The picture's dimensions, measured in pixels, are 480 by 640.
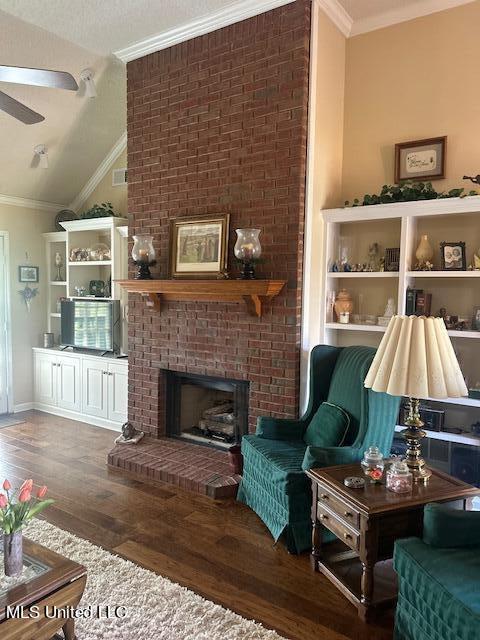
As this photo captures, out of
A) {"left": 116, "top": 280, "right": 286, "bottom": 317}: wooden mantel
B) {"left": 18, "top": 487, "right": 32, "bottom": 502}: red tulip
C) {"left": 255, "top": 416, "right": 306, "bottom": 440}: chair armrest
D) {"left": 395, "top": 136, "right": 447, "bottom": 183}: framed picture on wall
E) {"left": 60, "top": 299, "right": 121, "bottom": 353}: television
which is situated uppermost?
{"left": 395, "top": 136, "right": 447, "bottom": 183}: framed picture on wall

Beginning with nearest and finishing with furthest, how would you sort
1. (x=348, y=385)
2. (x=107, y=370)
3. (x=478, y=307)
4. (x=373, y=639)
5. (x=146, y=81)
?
1. (x=373, y=639)
2. (x=348, y=385)
3. (x=478, y=307)
4. (x=146, y=81)
5. (x=107, y=370)

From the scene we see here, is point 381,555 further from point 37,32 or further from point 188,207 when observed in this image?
point 37,32

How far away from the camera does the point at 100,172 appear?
5715 mm

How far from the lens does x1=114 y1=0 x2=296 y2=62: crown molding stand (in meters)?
3.53

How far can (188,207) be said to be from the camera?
13.3ft

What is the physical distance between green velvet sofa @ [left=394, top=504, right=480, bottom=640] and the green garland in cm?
212

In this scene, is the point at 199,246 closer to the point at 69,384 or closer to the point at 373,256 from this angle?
the point at 373,256

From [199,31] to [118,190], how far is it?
2218 millimetres

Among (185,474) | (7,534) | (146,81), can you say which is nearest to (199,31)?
(146,81)

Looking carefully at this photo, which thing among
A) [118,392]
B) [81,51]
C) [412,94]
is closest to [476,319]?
[412,94]

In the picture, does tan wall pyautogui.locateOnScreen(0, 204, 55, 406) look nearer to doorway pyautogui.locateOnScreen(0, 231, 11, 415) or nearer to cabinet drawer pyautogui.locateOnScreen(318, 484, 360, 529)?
doorway pyautogui.locateOnScreen(0, 231, 11, 415)

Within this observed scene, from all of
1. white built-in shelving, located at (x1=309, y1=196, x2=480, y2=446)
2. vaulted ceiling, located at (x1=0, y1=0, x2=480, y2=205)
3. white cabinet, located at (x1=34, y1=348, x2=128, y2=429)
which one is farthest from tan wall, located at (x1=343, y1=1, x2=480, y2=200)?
white cabinet, located at (x1=34, y1=348, x2=128, y2=429)

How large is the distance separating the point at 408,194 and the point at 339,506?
216 centimetres

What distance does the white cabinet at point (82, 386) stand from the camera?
5000 millimetres
